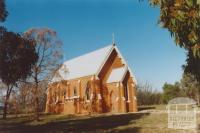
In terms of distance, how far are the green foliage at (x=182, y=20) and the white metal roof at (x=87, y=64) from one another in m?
34.6

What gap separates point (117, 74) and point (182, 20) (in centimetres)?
3951

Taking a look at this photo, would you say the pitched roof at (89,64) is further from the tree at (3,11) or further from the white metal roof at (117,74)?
the tree at (3,11)

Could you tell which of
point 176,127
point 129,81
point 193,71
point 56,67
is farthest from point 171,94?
point 193,71

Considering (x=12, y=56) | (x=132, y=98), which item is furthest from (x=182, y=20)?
(x=132, y=98)

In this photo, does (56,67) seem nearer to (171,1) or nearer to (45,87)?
(45,87)

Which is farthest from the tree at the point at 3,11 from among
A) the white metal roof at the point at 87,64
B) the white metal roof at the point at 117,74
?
the white metal roof at the point at 117,74

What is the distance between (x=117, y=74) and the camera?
5309 centimetres

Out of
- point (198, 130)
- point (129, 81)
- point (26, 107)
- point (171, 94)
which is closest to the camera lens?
point (198, 130)

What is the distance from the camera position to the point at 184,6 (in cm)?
1363

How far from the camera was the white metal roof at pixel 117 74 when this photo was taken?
51916 mm

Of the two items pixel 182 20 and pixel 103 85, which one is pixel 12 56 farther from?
pixel 103 85

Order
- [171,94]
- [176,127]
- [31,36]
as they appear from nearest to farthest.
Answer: [176,127]
[31,36]
[171,94]

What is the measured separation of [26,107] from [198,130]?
28.3 m

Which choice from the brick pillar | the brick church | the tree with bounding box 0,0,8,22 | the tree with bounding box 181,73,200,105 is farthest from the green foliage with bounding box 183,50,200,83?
the tree with bounding box 181,73,200,105
